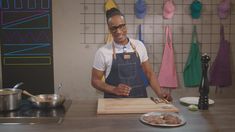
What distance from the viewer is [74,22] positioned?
3254 mm

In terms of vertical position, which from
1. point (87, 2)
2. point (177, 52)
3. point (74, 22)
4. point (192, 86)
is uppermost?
point (87, 2)

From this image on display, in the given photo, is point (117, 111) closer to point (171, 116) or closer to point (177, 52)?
point (171, 116)

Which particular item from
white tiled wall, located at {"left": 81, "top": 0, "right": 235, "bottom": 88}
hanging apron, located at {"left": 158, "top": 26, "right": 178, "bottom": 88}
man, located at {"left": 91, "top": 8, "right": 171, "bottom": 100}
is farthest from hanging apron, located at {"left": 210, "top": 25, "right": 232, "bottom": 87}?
man, located at {"left": 91, "top": 8, "right": 171, "bottom": 100}

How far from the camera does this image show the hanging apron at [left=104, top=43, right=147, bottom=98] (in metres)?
2.50

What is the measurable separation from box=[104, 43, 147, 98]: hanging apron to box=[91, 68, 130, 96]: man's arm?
93mm

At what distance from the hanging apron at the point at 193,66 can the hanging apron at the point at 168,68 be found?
0.43 ft

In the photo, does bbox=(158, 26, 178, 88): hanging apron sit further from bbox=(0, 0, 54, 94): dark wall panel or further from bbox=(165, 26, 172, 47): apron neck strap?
bbox=(0, 0, 54, 94): dark wall panel

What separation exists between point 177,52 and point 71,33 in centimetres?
112

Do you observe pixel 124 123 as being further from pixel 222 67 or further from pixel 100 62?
pixel 222 67

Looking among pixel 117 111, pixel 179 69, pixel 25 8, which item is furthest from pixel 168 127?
pixel 25 8

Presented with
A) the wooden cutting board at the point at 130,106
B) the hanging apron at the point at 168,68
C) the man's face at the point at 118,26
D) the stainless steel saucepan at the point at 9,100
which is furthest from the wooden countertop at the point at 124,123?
the hanging apron at the point at 168,68

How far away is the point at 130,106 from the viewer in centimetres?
187

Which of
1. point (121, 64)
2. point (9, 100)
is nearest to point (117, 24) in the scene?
point (121, 64)

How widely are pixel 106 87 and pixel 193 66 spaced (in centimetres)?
134
